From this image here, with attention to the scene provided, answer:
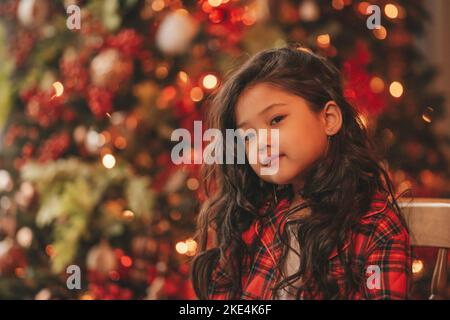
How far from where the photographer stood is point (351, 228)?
0.75m

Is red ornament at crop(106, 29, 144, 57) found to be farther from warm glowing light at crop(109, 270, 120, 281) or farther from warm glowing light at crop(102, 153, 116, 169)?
warm glowing light at crop(109, 270, 120, 281)

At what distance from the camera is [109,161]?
1.54m

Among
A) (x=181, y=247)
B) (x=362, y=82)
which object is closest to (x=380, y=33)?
(x=362, y=82)

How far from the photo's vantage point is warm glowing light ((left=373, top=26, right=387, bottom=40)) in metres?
1.65

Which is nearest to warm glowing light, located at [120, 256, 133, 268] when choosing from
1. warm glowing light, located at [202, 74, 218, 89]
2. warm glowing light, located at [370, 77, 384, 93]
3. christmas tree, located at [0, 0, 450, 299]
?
christmas tree, located at [0, 0, 450, 299]

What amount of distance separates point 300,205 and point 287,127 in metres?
0.10

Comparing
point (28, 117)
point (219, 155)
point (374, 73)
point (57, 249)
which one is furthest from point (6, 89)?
point (219, 155)

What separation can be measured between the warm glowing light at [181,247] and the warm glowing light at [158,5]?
0.53m

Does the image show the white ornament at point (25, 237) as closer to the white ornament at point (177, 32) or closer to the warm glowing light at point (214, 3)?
the white ornament at point (177, 32)

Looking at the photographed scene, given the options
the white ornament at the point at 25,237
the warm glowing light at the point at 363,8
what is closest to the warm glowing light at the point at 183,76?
the warm glowing light at the point at 363,8

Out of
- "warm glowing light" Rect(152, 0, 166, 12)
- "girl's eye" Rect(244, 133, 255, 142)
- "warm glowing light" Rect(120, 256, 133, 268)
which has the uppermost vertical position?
"warm glowing light" Rect(152, 0, 166, 12)

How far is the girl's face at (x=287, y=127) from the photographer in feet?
2.50

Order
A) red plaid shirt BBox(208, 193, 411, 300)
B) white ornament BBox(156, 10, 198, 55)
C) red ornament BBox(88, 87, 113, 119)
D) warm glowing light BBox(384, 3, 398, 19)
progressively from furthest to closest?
warm glowing light BBox(384, 3, 398, 19), red ornament BBox(88, 87, 113, 119), white ornament BBox(156, 10, 198, 55), red plaid shirt BBox(208, 193, 411, 300)

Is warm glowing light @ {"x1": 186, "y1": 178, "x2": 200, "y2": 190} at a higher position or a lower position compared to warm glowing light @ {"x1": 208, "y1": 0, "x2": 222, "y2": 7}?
lower
